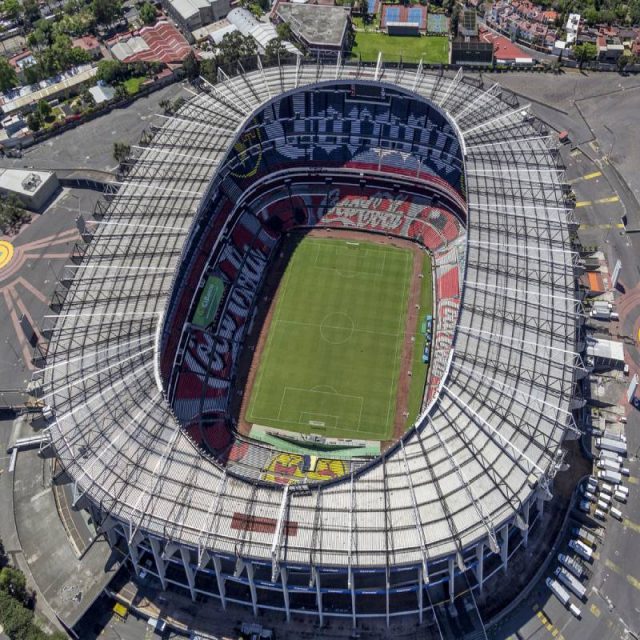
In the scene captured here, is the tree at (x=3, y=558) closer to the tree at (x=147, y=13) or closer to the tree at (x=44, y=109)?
the tree at (x=44, y=109)

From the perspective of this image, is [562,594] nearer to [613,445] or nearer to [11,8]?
[613,445]

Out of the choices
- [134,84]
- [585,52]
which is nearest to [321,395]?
[134,84]

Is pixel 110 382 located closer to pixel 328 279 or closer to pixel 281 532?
pixel 281 532

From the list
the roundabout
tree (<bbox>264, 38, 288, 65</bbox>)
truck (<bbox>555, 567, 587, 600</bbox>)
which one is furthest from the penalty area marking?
tree (<bbox>264, 38, 288, 65</bbox>)

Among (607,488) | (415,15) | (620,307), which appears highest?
(415,15)

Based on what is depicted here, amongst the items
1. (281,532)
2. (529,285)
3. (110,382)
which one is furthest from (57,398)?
(529,285)

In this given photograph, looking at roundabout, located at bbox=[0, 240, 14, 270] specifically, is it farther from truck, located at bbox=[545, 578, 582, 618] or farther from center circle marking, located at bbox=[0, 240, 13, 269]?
truck, located at bbox=[545, 578, 582, 618]
